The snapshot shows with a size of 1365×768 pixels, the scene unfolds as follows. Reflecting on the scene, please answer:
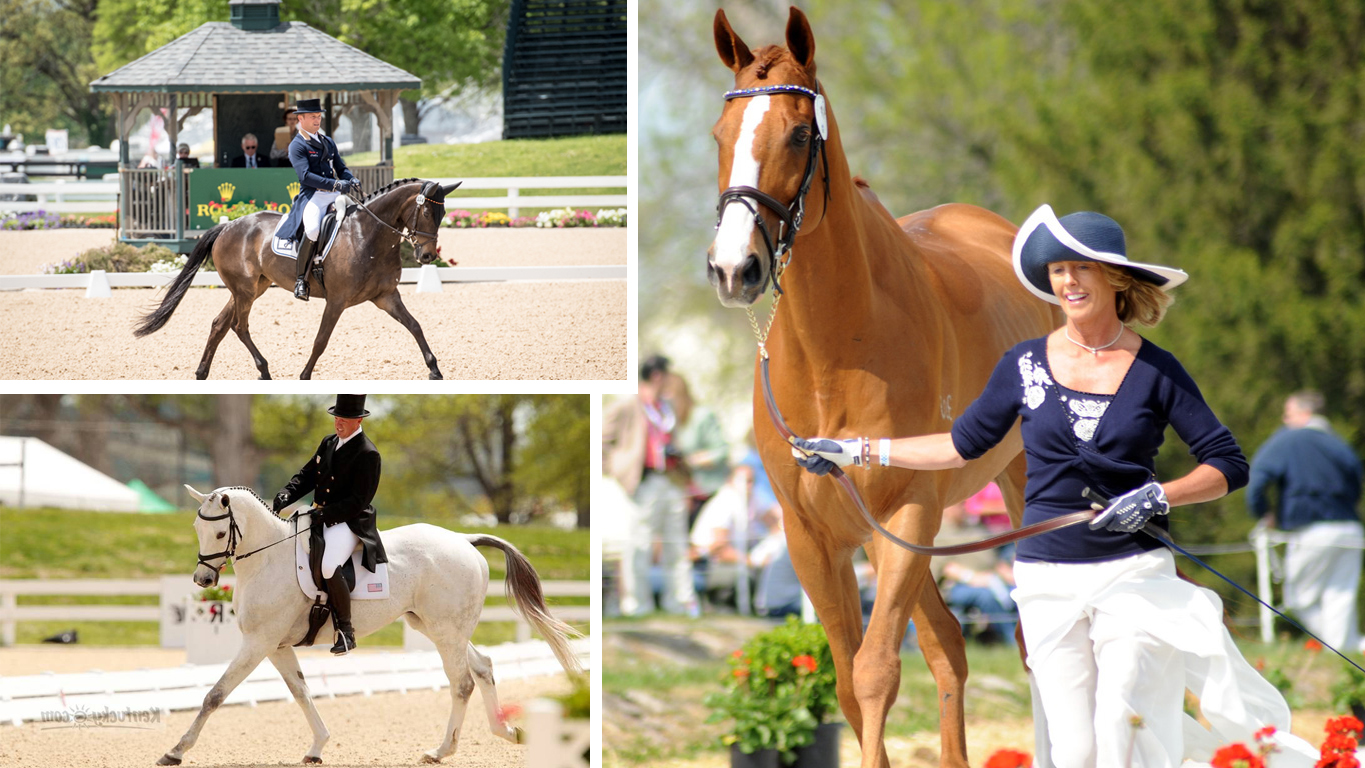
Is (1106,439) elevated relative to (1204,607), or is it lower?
elevated

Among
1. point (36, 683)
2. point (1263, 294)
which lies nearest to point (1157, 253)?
point (1263, 294)

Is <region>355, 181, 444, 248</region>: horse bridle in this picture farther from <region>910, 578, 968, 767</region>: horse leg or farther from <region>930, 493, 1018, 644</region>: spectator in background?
<region>930, 493, 1018, 644</region>: spectator in background

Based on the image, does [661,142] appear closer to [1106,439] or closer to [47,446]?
[47,446]

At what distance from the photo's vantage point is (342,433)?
506 centimetres

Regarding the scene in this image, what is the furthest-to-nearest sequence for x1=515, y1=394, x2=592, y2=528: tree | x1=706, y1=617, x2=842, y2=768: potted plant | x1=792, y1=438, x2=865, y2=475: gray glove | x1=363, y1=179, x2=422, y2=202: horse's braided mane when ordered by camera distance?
x1=515, y1=394, x2=592, y2=528: tree, x1=363, y1=179, x2=422, y2=202: horse's braided mane, x1=706, y1=617, x2=842, y2=768: potted plant, x1=792, y1=438, x2=865, y2=475: gray glove

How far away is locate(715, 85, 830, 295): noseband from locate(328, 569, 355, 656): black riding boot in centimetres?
243

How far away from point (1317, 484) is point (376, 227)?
277 inches

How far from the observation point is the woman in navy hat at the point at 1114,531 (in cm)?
307

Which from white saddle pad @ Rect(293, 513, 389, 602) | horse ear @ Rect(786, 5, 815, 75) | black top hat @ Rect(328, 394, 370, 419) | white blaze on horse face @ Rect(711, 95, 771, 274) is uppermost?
horse ear @ Rect(786, 5, 815, 75)

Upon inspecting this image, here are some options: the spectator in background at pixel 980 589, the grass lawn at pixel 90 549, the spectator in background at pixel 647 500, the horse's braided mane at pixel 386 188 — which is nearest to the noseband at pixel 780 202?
the horse's braided mane at pixel 386 188

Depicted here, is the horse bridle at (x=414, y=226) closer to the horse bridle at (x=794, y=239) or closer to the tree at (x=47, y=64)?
the tree at (x=47, y=64)

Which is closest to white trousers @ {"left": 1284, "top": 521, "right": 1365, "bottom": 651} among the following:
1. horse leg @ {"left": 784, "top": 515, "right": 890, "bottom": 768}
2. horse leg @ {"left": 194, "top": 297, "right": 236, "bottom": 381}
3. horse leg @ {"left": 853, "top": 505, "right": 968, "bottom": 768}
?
horse leg @ {"left": 784, "top": 515, "right": 890, "bottom": 768}

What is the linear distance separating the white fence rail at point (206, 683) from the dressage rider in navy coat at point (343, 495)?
817 millimetres

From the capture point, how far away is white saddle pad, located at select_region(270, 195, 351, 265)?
6223mm
